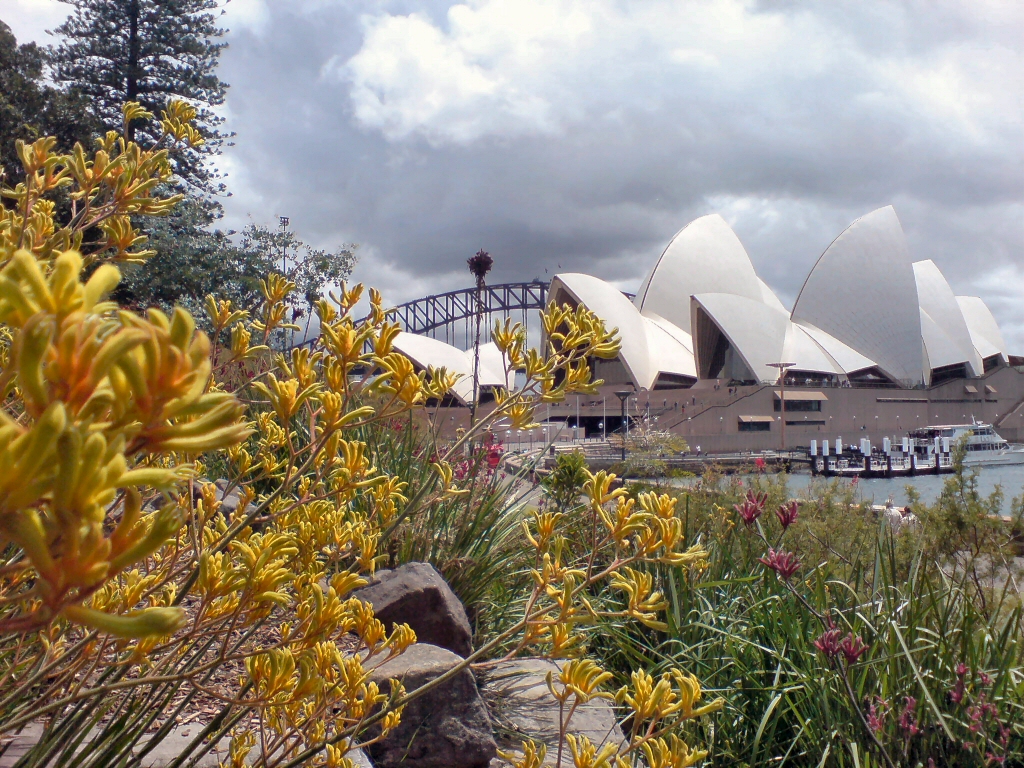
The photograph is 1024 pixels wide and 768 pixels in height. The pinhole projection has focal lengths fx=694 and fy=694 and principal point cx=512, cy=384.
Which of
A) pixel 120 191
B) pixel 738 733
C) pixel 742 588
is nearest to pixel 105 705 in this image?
pixel 120 191

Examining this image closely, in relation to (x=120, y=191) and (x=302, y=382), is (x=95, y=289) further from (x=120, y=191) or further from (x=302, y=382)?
(x=120, y=191)

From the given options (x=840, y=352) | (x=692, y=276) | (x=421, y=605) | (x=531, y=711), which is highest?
(x=692, y=276)

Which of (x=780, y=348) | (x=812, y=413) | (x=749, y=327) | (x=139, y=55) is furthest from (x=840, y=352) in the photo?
(x=139, y=55)

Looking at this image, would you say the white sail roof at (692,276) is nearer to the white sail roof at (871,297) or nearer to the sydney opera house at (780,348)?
the sydney opera house at (780,348)

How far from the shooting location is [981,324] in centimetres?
4644

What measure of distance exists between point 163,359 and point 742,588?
2800 millimetres

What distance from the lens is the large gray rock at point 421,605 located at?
2.37 metres

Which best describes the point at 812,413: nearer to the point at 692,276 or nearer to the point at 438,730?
the point at 692,276

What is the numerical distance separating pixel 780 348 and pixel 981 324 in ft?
73.5

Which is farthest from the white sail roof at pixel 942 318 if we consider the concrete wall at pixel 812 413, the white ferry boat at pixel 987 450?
the white ferry boat at pixel 987 450

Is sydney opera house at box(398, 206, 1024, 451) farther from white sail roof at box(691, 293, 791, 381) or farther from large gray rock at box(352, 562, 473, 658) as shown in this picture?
large gray rock at box(352, 562, 473, 658)

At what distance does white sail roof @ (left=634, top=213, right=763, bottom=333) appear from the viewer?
3772 centimetres

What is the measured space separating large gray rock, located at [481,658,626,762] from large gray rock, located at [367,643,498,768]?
252 millimetres

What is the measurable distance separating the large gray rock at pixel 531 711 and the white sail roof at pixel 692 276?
36.3 metres
